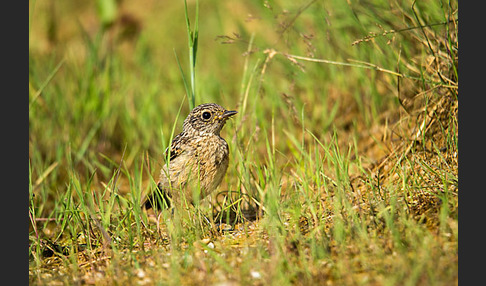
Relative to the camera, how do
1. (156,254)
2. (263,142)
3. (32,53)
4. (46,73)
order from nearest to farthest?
(156,254) < (263,142) < (46,73) < (32,53)

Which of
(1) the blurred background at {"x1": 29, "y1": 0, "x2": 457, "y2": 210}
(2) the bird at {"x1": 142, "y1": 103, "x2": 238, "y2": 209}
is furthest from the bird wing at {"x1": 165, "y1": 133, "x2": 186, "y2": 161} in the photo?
(1) the blurred background at {"x1": 29, "y1": 0, "x2": 457, "y2": 210}

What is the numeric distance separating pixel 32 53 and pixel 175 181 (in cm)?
431

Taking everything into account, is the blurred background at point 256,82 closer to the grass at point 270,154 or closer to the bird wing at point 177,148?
the grass at point 270,154

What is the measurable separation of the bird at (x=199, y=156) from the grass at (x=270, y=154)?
157 millimetres

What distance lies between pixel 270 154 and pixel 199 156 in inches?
30.0

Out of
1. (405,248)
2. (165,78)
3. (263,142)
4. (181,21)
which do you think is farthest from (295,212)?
(181,21)

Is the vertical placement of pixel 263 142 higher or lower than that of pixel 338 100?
lower

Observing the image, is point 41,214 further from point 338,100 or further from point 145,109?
point 338,100

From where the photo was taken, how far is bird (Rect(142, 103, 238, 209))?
4539mm

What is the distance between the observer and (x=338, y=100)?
6.04m

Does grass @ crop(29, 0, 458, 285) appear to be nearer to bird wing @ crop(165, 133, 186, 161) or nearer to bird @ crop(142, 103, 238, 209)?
bird @ crop(142, 103, 238, 209)

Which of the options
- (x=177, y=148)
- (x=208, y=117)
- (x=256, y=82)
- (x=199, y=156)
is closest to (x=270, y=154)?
(x=199, y=156)

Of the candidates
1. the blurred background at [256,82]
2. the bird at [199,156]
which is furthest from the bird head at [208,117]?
the blurred background at [256,82]

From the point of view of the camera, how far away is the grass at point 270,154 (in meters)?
3.25
